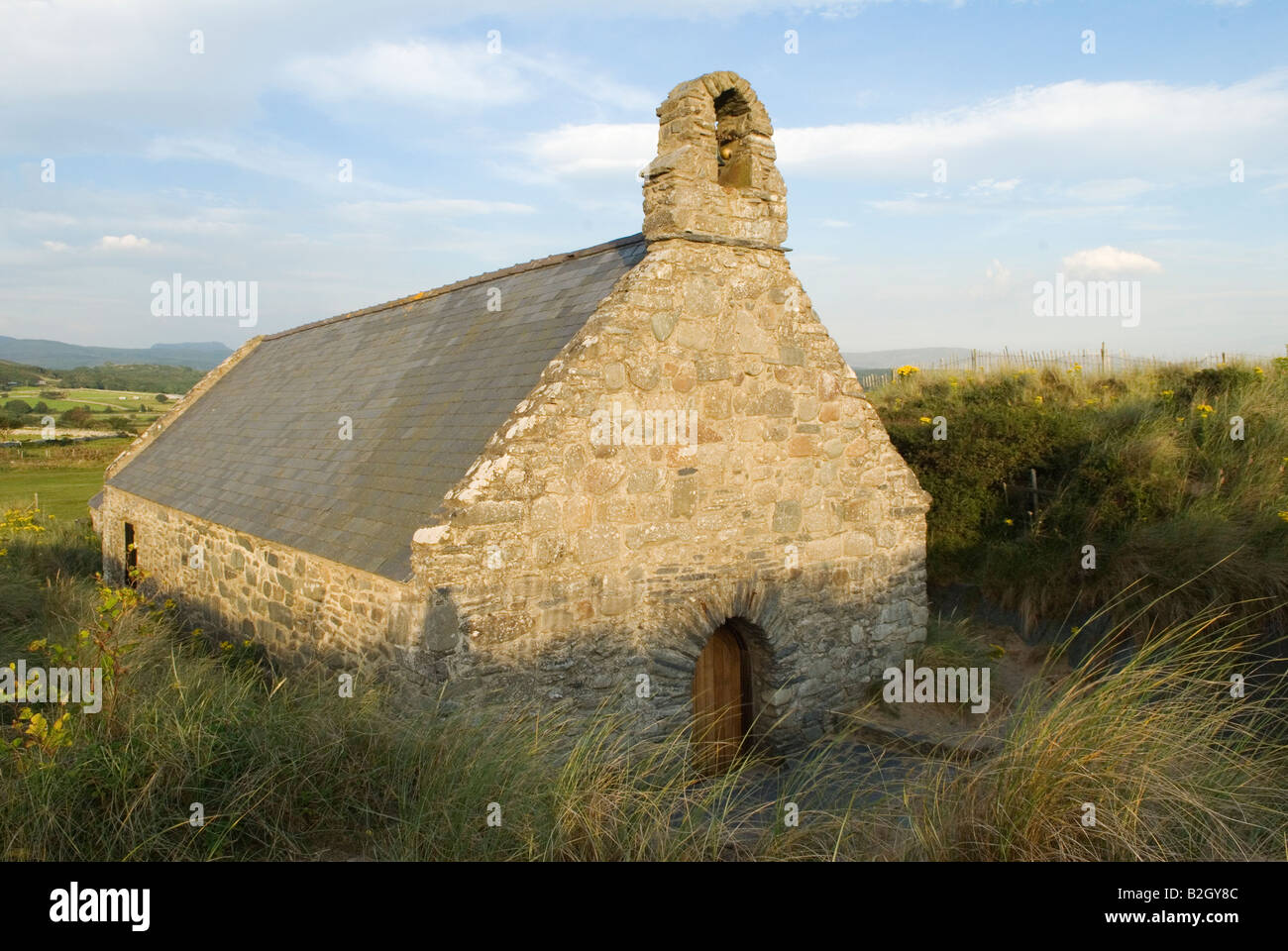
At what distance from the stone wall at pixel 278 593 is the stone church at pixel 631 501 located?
0.03m

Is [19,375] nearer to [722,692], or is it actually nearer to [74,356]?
[722,692]

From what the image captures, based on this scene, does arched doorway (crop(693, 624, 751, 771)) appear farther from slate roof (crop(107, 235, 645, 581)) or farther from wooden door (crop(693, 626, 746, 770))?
slate roof (crop(107, 235, 645, 581))

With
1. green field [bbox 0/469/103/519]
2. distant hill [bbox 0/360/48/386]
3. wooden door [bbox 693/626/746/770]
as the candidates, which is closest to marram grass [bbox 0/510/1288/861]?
wooden door [bbox 693/626/746/770]

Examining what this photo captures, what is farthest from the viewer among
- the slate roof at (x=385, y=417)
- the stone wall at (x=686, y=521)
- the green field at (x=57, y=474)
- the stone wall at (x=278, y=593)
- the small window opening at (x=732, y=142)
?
the green field at (x=57, y=474)

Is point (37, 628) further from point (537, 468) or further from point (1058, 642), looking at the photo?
point (1058, 642)

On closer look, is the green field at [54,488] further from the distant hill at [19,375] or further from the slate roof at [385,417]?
the distant hill at [19,375]

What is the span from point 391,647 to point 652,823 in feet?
11.2

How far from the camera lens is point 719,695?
348 inches

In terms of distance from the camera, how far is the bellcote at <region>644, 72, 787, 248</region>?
7.87 meters

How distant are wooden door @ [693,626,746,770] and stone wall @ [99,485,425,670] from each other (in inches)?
124

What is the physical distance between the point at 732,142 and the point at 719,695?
221 inches

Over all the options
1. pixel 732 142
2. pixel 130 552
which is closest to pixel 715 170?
pixel 732 142

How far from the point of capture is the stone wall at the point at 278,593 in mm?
7078

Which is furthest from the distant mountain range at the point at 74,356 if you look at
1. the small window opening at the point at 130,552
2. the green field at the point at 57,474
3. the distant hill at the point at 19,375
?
the small window opening at the point at 130,552
